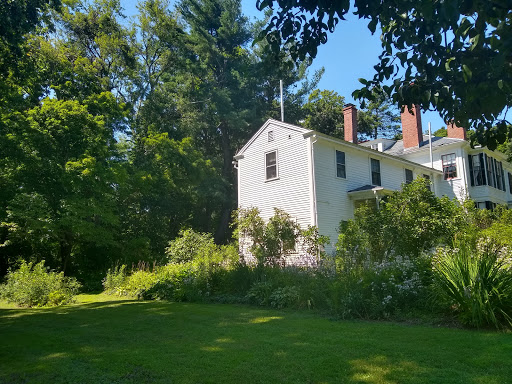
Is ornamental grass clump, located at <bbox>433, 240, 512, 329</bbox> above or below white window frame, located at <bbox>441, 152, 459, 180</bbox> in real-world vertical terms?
below

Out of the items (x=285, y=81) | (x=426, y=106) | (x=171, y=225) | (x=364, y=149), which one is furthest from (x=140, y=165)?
(x=426, y=106)

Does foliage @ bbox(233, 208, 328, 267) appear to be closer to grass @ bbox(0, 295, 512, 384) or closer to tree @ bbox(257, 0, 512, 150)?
grass @ bbox(0, 295, 512, 384)

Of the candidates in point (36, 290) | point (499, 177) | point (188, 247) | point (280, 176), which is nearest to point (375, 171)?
point (280, 176)

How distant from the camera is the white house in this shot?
1755 centimetres

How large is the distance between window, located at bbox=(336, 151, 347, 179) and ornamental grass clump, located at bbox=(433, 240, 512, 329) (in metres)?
11.8

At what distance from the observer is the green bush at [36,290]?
451 inches

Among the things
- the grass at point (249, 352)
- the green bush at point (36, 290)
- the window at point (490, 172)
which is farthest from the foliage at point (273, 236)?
the window at point (490, 172)

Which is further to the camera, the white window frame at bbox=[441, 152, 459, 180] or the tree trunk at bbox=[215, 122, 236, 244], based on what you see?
the tree trunk at bbox=[215, 122, 236, 244]

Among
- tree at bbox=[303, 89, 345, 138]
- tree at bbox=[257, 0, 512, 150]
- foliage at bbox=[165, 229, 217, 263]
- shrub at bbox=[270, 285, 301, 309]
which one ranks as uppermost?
tree at bbox=[303, 89, 345, 138]

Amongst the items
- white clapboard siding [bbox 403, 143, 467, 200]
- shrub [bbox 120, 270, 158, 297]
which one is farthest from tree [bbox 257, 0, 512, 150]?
white clapboard siding [bbox 403, 143, 467, 200]

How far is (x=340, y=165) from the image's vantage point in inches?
740

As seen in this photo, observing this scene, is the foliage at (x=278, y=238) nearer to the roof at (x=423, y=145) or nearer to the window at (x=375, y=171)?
the window at (x=375, y=171)

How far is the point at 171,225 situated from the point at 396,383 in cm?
2503

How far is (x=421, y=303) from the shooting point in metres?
7.41
